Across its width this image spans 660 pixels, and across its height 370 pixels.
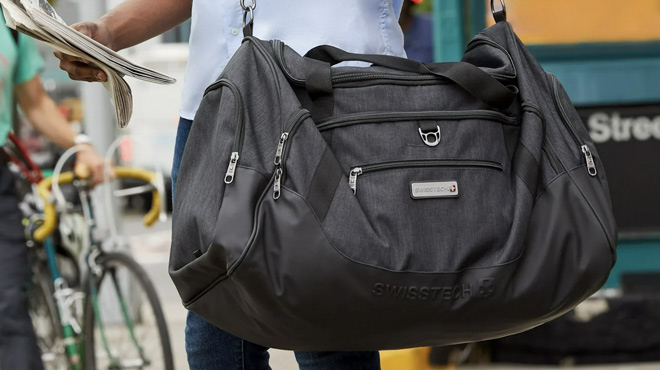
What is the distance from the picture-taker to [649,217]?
17.8 feet

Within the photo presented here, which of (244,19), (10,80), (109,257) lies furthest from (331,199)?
(109,257)

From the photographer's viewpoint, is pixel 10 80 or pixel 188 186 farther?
pixel 10 80

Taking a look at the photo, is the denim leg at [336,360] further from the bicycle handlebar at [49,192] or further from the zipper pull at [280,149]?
the bicycle handlebar at [49,192]

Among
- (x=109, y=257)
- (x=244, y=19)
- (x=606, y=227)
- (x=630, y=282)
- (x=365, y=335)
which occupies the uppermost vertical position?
(x=244, y=19)

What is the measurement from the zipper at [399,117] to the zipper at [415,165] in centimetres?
8

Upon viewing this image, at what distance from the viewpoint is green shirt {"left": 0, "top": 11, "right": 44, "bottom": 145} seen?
13.1ft

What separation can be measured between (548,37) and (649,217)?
37.3 inches

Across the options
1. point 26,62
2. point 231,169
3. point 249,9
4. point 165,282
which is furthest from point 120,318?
point 165,282

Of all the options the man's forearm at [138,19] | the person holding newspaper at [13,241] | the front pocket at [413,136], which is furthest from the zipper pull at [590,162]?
the person holding newspaper at [13,241]

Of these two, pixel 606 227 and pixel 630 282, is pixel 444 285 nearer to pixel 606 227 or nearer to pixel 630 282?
pixel 606 227

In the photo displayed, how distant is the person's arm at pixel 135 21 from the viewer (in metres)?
2.47

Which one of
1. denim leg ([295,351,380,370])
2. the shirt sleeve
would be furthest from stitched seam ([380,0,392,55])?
the shirt sleeve

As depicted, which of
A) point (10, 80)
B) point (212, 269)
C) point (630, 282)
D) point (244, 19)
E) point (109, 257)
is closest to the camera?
point (212, 269)

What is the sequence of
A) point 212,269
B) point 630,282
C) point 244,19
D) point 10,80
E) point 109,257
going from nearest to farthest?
point 212,269 < point 244,19 < point 10,80 < point 109,257 < point 630,282
